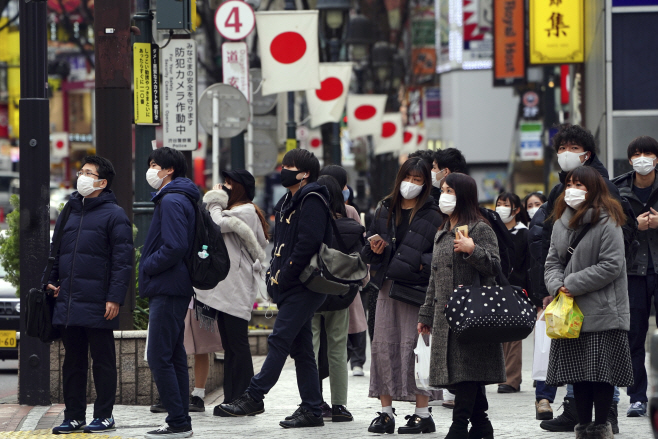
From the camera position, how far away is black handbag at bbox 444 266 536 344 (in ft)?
20.9

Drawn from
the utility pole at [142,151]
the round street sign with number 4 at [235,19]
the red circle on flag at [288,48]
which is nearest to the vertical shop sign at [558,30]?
the red circle on flag at [288,48]

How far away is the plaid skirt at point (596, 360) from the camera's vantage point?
21.6 feet

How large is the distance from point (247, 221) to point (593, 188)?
2.93m

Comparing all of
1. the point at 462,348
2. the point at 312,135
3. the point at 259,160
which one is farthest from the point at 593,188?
the point at 312,135

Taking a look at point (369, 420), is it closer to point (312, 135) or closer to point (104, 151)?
point (104, 151)

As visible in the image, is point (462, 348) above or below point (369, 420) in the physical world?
above

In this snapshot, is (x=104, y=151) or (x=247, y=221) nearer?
(x=247, y=221)

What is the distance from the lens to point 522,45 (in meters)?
26.7

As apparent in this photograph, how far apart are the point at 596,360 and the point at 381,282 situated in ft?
5.24

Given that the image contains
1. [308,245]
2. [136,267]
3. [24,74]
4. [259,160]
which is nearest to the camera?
[308,245]

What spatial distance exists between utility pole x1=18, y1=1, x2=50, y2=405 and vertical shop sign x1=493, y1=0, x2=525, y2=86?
59.9ft

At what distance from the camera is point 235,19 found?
14.6 metres

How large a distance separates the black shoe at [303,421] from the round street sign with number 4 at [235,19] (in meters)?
7.70

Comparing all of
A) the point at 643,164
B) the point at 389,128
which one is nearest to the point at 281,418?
the point at 643,164
